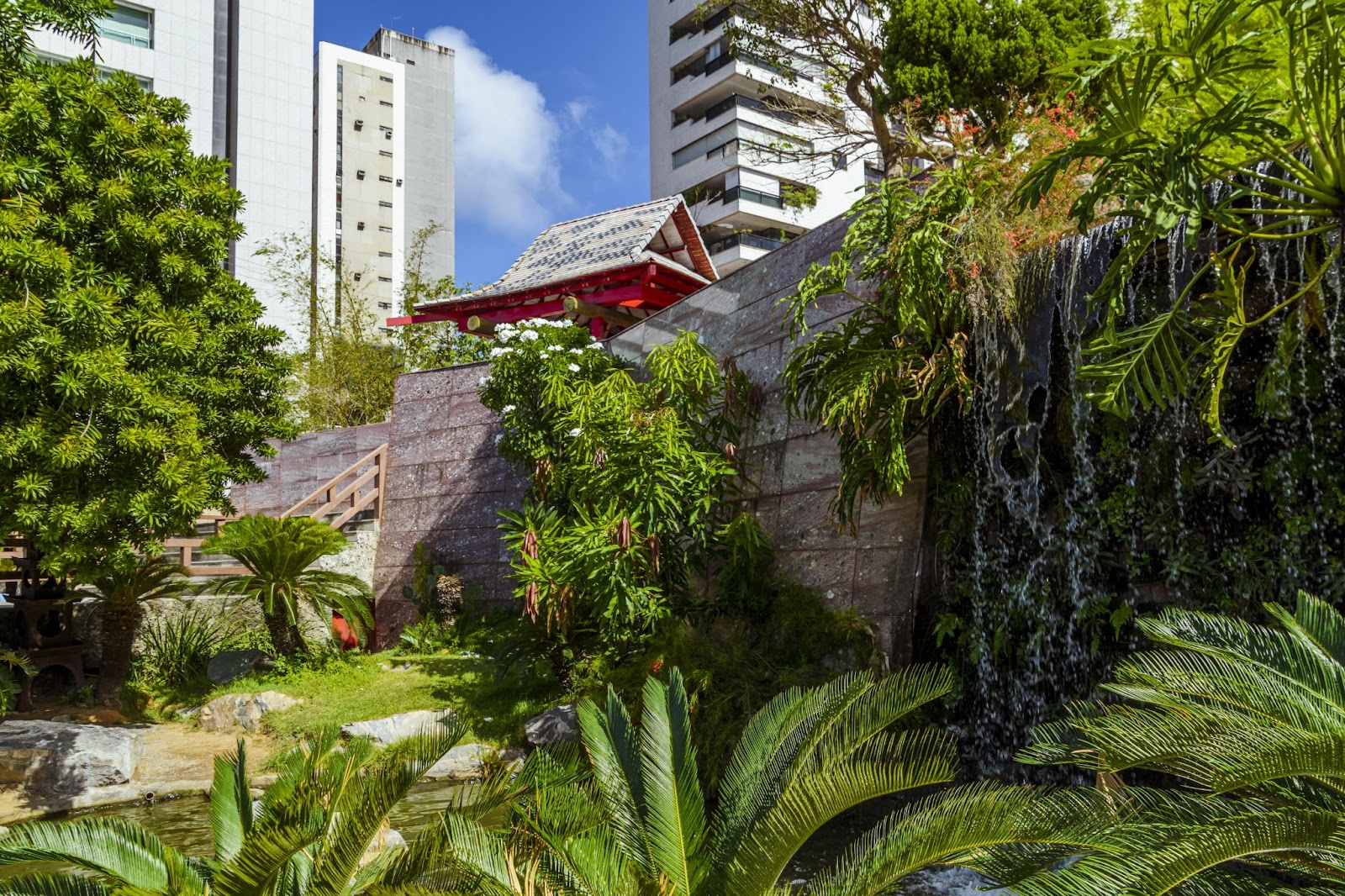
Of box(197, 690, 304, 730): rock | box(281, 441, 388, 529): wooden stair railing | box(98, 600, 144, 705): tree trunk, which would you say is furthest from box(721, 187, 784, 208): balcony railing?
box(197, 690, 304, 730): rock

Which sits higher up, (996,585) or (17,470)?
(17,470)

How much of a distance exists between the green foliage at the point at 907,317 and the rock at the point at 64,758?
638cm

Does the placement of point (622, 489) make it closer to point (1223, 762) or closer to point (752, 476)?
point (752, 476)

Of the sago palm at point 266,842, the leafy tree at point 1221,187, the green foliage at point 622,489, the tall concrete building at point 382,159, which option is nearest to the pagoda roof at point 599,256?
the green foliage at point 622,489

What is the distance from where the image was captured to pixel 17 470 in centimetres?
687

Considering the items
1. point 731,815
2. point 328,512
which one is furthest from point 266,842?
point 328,512

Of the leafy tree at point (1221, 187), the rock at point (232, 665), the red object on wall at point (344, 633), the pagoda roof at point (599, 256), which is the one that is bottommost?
the rock at point (232, 665)

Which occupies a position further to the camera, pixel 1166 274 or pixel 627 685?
pixel 627 685

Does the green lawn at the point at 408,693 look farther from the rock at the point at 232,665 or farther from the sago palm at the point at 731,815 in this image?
the sago palm at the point at 731,815

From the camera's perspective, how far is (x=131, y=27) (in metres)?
25.5

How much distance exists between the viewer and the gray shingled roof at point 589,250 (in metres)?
13.8

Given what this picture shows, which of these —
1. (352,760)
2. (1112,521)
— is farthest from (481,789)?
(1112,521)

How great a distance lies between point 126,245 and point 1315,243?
25.5 ft

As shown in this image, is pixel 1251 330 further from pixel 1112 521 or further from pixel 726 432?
pixel 726 432
